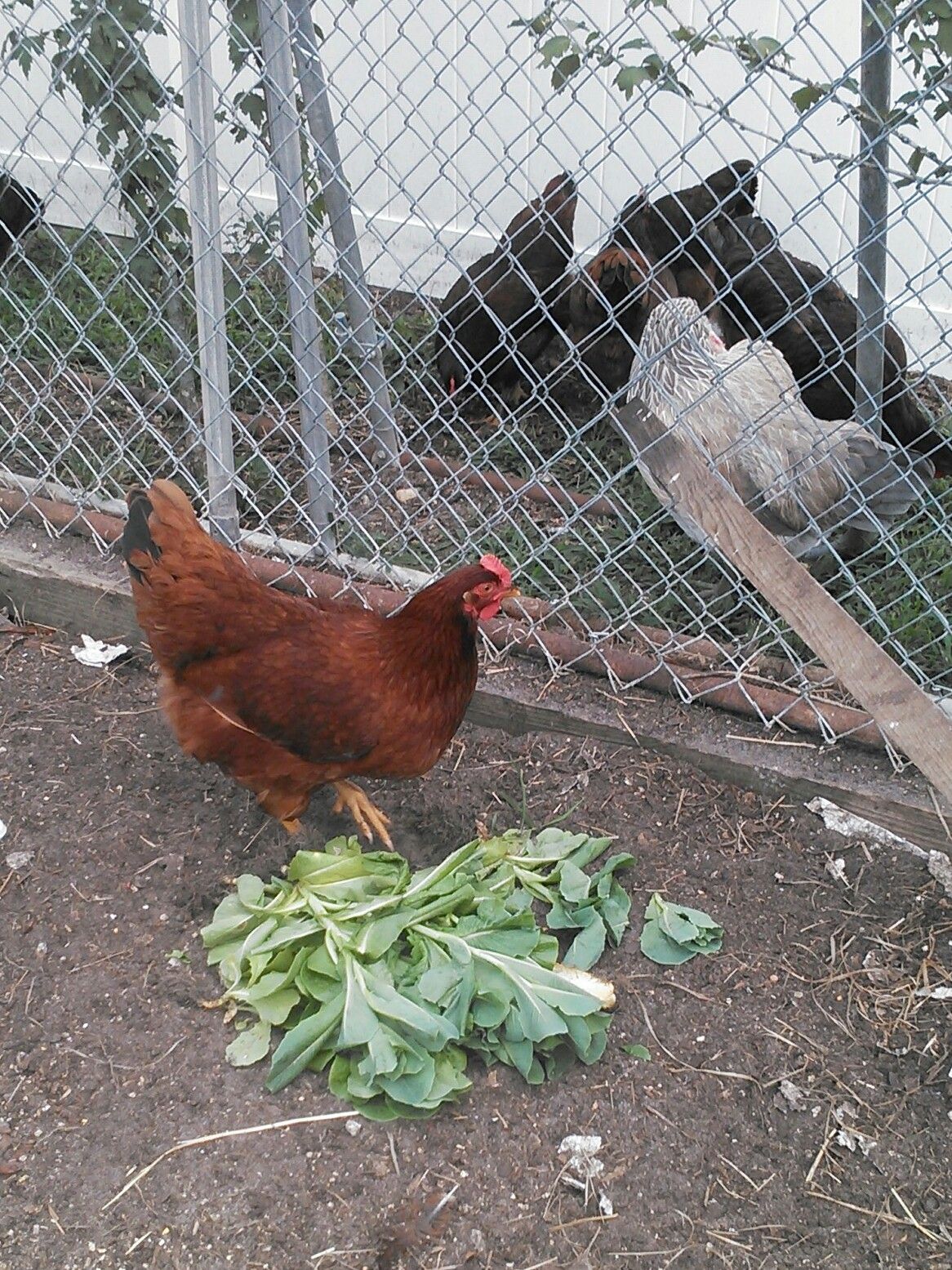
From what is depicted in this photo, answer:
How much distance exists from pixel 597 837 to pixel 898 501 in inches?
58.4

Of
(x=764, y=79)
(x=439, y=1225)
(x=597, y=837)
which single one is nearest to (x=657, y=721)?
(x=597, y=837)

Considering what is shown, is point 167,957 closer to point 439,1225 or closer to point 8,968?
point 8,968

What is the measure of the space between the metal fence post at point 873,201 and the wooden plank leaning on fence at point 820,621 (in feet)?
2.88

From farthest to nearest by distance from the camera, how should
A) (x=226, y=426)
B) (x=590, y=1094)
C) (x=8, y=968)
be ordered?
1. (x=226, y=426)
2. (x=8, y=968)
3. (x=590, y=1094)

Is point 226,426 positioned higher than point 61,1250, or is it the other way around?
point 226,426

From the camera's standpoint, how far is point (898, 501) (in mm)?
3293

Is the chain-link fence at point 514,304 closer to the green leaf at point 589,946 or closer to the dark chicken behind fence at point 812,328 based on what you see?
the dark chicken behind fence at point 812,328

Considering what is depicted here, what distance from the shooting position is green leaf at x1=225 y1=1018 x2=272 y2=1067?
2020mm

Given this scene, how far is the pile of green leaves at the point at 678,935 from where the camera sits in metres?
2.26

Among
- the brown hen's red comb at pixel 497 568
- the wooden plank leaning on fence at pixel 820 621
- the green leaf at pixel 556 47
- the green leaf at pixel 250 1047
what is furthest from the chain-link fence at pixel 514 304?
the green leaf at pixel 250 1047

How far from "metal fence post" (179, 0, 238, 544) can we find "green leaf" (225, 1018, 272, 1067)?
1.59 meters

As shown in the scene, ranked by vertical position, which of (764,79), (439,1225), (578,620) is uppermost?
(764,79)

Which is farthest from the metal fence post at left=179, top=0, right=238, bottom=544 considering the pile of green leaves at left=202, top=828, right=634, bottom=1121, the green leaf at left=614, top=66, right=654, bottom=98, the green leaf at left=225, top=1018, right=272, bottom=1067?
the green leaf at left=225, top=1018, right=272, bottom=1067

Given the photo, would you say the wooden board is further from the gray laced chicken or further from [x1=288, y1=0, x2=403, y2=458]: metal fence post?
[x1=288, y1=0, x2=403, y2=458]: metal fence post
